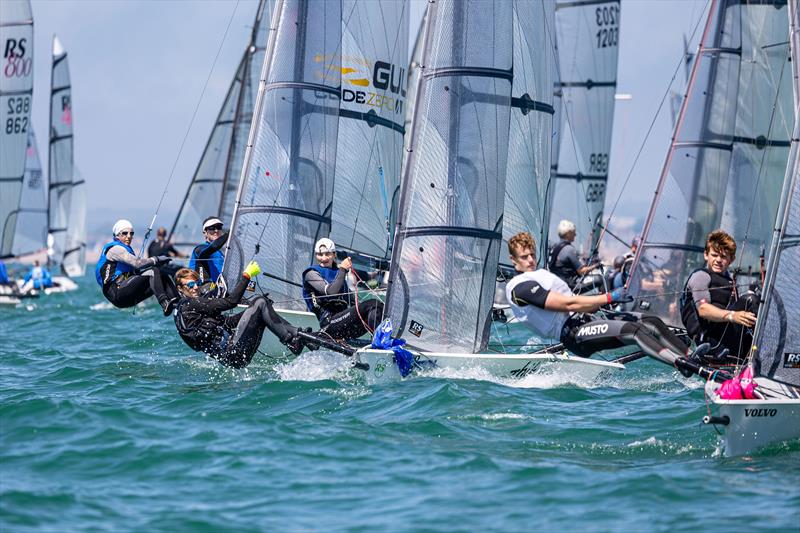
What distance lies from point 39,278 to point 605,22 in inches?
722

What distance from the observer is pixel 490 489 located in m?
7.05

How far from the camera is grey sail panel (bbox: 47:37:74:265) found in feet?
129

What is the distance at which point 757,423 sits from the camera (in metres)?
7.85

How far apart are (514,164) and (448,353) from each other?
15.9 ft

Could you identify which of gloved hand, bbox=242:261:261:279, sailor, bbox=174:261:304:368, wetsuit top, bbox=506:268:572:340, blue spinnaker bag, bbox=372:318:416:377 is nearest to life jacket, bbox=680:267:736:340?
wetsuit top, bbox=506:268:572:340

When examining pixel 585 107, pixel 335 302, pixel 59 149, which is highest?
pixel 585 107

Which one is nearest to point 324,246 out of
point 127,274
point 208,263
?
point 127,274

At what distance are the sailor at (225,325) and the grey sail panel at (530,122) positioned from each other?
184 inches

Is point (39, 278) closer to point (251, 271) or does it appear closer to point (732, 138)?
point (732, 138)

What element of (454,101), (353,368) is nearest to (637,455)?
(353,368)

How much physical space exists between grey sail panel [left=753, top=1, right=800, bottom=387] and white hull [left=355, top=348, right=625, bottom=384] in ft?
7.93

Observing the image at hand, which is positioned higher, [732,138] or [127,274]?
[732,138]

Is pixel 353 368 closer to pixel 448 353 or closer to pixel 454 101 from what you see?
pixel 448 353

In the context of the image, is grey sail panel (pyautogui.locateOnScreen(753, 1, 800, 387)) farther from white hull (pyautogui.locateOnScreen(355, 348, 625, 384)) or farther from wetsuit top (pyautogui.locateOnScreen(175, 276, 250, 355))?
wetsuit top (pyautogui.locateOnScreen(175, 276, 250, 355))
